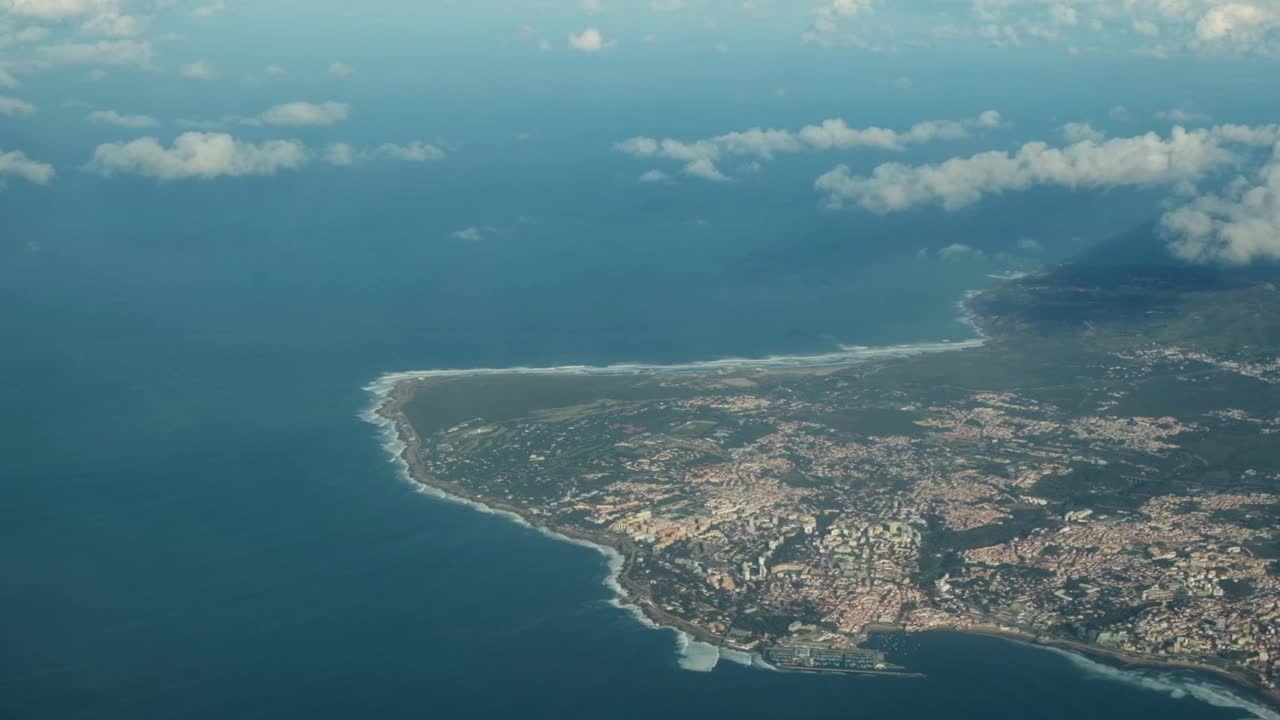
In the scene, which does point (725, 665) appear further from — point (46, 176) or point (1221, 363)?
point (46, 176)

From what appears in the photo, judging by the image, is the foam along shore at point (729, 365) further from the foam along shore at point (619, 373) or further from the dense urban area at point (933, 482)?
the dense urban area at point (933, 482)

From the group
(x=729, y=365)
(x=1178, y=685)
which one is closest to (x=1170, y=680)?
(x=1178, y=685)

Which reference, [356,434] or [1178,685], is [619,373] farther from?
[1178,685]

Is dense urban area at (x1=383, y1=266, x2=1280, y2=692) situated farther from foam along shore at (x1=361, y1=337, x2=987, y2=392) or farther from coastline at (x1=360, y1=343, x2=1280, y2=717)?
foam along shore at (x1=361, y1=337, x2=987, y2=392)

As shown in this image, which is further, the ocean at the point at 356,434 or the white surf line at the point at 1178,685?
the ocean at the point at 356,434

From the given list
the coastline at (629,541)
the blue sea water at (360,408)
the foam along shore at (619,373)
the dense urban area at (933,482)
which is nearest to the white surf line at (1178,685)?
the blue sea water at (360,408)
